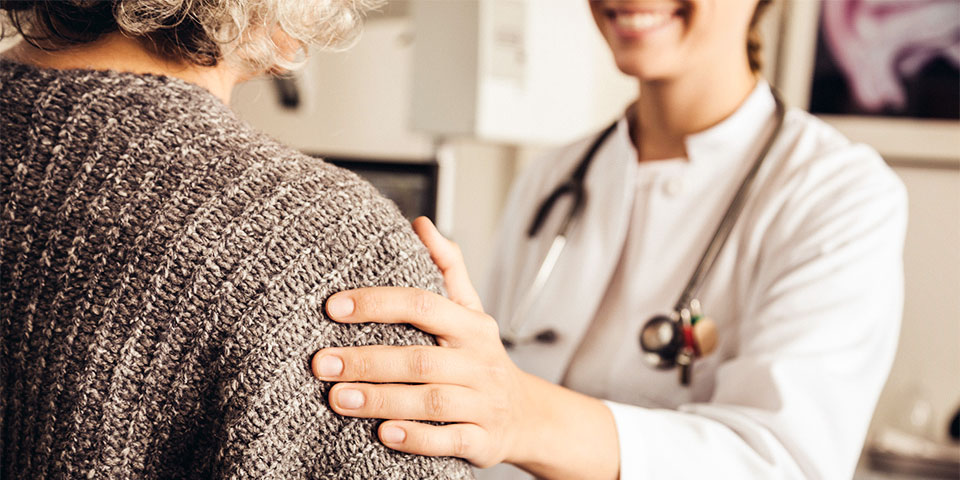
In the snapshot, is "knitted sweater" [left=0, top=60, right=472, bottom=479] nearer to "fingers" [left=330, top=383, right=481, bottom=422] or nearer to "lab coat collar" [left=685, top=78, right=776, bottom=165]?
"fingers" [left=330, top=383, right=481, bottom=422]

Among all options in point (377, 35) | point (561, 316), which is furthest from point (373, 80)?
point (561, 316)

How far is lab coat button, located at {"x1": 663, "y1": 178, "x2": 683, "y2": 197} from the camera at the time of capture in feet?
3.52

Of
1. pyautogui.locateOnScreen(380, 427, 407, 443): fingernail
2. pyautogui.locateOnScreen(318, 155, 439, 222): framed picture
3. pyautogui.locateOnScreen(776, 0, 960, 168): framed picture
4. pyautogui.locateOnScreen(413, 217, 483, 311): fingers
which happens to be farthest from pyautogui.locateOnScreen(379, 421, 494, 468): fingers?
pyautogui.locateOnScreen(776, 0, 960, 168): framed picture

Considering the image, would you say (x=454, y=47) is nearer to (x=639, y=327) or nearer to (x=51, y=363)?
(x=639, y=327)

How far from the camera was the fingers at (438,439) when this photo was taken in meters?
0.53

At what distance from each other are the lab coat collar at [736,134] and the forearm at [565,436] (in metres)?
0.45

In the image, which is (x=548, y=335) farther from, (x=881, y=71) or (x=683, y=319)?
(x=881, y=71)

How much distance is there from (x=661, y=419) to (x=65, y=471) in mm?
548

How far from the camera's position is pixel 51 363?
1.68ft

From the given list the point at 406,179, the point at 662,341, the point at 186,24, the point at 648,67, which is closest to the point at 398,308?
the point at 186,24

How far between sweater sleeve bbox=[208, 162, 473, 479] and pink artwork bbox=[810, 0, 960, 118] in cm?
173

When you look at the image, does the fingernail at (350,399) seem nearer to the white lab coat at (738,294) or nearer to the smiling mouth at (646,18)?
the white lab coat at (738,294)

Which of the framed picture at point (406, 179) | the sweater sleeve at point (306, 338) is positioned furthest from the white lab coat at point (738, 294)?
the framed picture at point (406, 179)

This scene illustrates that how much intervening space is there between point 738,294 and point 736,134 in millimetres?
234
